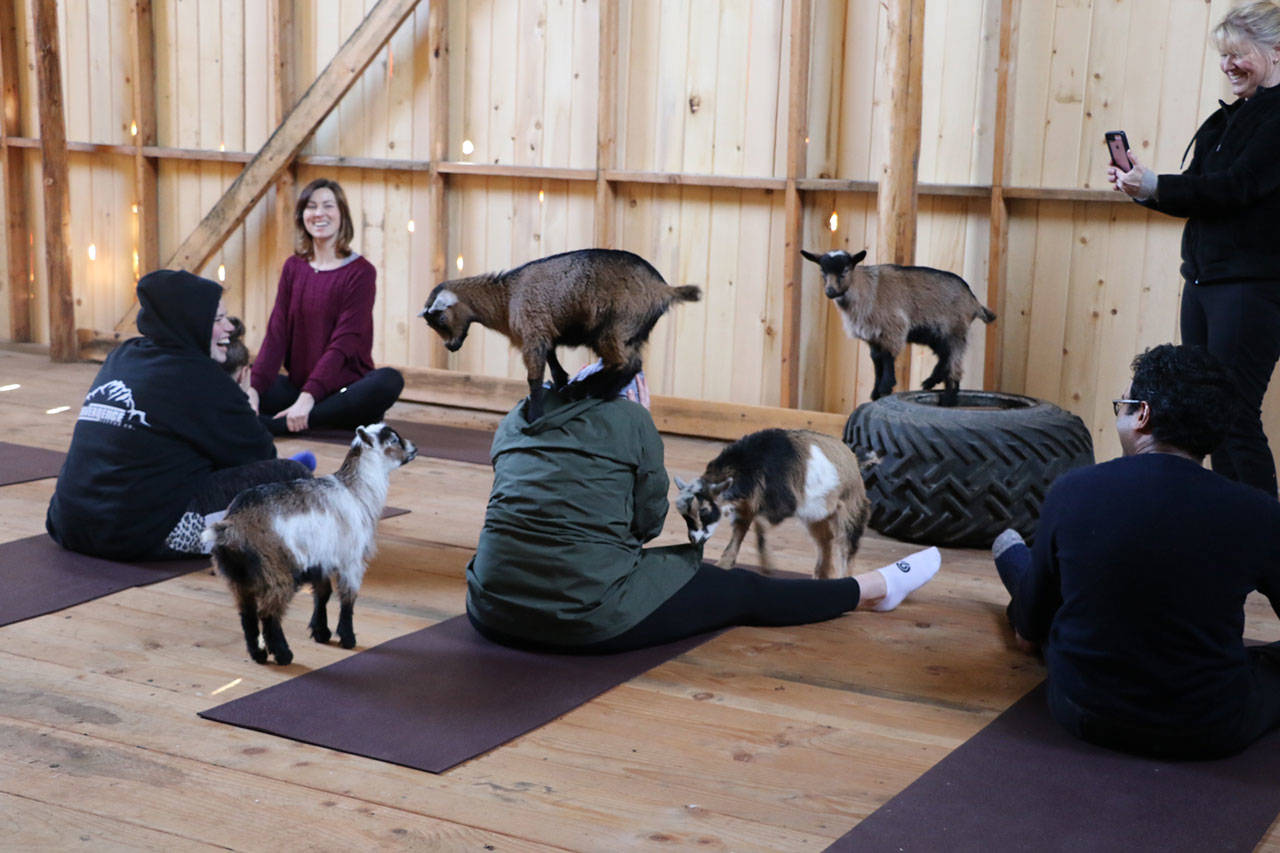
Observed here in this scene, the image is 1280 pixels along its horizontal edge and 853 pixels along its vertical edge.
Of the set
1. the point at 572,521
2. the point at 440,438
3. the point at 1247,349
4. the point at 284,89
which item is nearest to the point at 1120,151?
the point at 1247,349

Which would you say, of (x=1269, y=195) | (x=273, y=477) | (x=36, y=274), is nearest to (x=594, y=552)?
(x=273, y=477)

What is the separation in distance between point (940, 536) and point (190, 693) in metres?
2.71

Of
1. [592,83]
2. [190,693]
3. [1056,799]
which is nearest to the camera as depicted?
[1056,799]

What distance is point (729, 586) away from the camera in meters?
3.60

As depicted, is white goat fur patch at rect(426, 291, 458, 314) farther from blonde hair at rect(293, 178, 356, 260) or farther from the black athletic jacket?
blonde hair at rect(293, 178, 356, 260)

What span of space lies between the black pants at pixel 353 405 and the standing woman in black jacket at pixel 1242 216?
351 cm

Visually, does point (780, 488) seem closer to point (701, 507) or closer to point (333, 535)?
point (701, 507)

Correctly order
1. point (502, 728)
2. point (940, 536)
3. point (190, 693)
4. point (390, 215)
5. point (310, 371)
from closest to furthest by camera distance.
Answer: point (502, 728) < point (190, 693) < point (940, 536) < point (310, 371) < point (390, 215)

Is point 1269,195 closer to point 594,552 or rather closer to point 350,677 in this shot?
point 594,552

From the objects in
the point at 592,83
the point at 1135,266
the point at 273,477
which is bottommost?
the point at 273,477

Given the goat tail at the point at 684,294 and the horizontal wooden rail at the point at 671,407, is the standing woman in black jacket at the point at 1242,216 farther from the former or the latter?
the horizontal wooden rail at the point at 671,407

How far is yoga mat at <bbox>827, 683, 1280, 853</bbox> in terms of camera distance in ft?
8.17

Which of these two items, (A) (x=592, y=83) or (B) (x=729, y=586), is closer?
(B) (x=729, y=586)

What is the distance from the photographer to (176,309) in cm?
394
